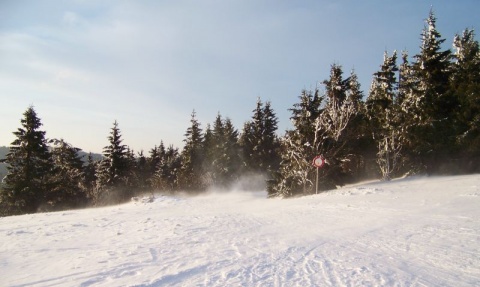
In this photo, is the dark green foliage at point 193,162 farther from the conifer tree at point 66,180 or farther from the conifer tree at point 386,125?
the conifer tree at point 386,125

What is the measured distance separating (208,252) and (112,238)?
4018 millimetres

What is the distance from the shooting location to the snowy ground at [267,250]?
16.7 ft

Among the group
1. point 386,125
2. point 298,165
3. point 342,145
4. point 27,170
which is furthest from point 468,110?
point 27,170

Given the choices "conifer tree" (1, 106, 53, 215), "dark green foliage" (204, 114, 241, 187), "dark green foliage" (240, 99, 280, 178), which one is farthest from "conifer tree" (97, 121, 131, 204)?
"dark green foliage" (240, 99, 280, 178)

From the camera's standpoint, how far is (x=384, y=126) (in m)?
23.4

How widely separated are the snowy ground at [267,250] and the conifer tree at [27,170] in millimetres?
21279

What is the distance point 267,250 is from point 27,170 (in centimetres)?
3128

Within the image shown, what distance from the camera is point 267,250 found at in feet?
22.4

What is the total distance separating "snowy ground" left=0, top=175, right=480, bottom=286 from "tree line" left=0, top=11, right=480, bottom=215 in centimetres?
1042

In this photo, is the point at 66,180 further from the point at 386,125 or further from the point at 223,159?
the point at 386,125

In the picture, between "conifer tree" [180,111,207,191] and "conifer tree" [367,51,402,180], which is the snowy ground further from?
"conifer tree" [180,111,207,191]

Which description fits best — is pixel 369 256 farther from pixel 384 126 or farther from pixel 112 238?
pixel 384 126

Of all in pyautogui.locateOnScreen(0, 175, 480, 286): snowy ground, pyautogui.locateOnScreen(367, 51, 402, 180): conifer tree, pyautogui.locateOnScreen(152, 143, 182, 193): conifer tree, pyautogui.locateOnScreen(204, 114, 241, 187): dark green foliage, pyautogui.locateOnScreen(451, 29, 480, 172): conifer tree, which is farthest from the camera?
pyautogui.locateOnScreen(204, 114, 241, 187): dark green foliage

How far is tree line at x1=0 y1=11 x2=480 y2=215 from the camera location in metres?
21.5
